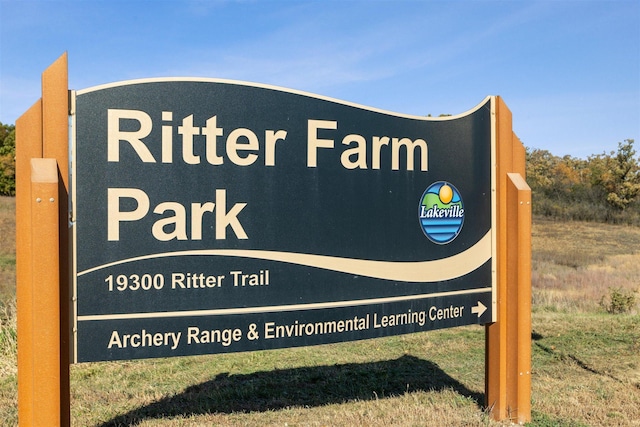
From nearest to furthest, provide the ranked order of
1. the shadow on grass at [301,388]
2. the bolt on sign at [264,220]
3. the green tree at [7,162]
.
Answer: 1. the bolt on sign at [264,220]
2. the shadow on grass at [301,388]
3. the green tree at [7,162]

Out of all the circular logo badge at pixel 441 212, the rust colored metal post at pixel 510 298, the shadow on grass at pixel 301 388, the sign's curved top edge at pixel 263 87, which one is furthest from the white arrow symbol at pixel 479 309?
the sign's curved top edge at pixel 263 87

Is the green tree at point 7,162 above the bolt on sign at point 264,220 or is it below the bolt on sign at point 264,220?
above

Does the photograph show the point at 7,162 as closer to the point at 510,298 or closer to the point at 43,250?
the point at 43,250

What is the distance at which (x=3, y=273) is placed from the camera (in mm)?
19984

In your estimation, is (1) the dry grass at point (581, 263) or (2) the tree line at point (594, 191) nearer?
(1) the dry grass at point (581, 263)

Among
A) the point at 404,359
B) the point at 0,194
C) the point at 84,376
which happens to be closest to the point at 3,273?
the point at 84,376

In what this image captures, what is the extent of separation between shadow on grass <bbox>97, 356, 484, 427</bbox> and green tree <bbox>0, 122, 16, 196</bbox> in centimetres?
4009

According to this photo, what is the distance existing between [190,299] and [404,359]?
438cm

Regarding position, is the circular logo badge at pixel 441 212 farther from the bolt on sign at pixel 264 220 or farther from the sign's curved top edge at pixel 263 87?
the sign's curved top edge at pixel 263 87

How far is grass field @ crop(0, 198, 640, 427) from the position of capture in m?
4.98

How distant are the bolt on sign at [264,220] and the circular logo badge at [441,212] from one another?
0.04ft

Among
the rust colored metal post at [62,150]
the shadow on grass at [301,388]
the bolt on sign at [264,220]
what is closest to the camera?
the rust colored metal post at [62,150]

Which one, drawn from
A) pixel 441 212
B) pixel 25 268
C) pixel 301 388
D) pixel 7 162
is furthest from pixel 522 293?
pixel 7 162

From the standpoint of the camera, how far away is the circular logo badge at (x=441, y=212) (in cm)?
471
